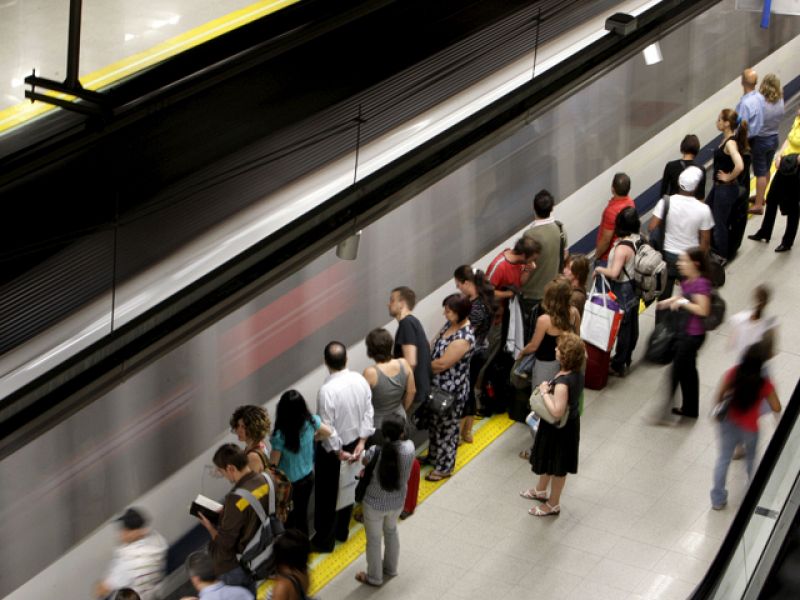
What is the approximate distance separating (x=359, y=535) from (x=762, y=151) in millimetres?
6114

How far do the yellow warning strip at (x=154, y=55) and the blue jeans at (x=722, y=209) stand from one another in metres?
4.59

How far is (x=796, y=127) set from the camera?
1125cm

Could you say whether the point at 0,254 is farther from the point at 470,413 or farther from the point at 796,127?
the point at 796,127

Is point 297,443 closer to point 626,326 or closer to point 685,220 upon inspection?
point 626,326

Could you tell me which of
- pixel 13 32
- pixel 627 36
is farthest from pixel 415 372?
pixel 13 32

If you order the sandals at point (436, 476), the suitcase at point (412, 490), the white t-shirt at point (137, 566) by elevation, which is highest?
the white t-shirt at point (137, 566)

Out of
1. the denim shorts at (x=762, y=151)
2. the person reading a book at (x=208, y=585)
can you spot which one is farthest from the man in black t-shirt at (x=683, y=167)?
the person reading a book at (x=208, y=585)

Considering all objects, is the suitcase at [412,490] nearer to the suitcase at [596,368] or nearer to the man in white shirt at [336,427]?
the man in white shirt at [336,427]

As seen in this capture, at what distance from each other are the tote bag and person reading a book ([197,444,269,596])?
132 inches

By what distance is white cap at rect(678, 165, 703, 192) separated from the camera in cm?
1046

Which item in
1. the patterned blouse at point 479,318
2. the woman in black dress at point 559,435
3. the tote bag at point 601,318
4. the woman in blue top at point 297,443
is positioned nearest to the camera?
the woman in blue top at point 297,443

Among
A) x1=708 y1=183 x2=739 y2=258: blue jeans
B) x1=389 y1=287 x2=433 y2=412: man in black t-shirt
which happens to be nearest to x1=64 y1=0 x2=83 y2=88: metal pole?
x1=389 y1=287 x2=433 y2=412: man in black t-shirt

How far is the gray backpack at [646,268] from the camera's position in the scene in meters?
9.76

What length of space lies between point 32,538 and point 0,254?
2201 millimetres
